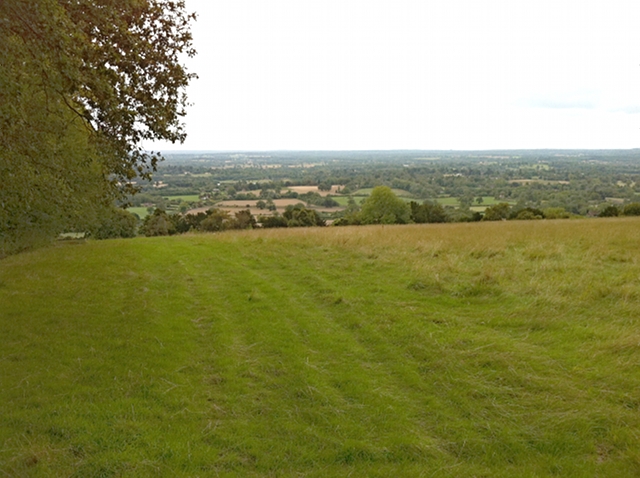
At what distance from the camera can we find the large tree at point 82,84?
22.2ft

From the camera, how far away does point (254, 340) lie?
826 cm

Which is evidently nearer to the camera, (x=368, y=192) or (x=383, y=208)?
(x=383, y=208)

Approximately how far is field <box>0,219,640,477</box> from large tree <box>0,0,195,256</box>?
10.3 ft

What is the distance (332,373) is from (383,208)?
156 ft

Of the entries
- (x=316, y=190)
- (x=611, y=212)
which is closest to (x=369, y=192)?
(x=316, y=190)

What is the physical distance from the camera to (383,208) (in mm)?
53469

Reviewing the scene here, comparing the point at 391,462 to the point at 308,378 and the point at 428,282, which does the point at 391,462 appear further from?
the point at 428,282

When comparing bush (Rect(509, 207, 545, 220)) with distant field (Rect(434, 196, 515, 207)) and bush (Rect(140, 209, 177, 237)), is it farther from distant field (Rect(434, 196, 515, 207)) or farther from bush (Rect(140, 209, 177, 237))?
bush (Rect(140, 209, 177, 237))

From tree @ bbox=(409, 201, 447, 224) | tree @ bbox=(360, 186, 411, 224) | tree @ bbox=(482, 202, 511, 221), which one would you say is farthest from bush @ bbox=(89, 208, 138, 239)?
tree @ bbox=(482, 202, 511, 221)

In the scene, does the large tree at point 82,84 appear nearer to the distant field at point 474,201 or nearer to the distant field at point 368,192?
the distant field at point 474,201

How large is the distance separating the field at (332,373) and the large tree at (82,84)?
313 centimetres

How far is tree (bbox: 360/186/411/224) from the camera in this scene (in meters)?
53.2

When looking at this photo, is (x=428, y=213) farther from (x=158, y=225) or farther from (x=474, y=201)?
(x=158, y=225)

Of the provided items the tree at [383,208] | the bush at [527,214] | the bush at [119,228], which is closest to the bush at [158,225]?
the bush at [119,228]
